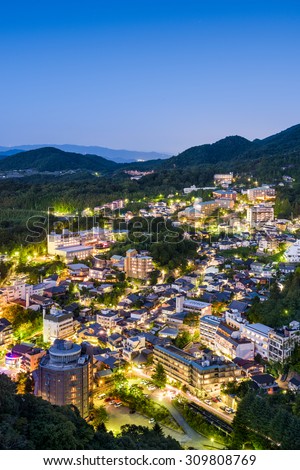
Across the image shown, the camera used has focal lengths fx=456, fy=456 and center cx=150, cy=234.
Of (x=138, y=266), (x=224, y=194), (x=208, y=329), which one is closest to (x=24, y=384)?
(x=208, y=329)

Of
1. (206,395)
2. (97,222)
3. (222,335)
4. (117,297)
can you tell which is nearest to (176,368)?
(206,395)

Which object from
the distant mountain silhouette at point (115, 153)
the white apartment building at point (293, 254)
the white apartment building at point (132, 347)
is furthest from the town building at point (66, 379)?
the distant mountain silhouette at point (115, 153)

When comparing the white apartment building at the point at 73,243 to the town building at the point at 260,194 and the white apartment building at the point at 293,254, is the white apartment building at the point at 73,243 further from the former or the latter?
the town building at the point at 260,194

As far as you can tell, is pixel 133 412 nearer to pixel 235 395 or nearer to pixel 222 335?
pixel 235 395

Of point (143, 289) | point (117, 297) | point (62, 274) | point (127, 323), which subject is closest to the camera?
point (127, 323)

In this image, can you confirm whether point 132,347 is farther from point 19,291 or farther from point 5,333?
point 19,291

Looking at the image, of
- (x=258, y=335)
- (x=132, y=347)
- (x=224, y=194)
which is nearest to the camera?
(x=258, y=335)
